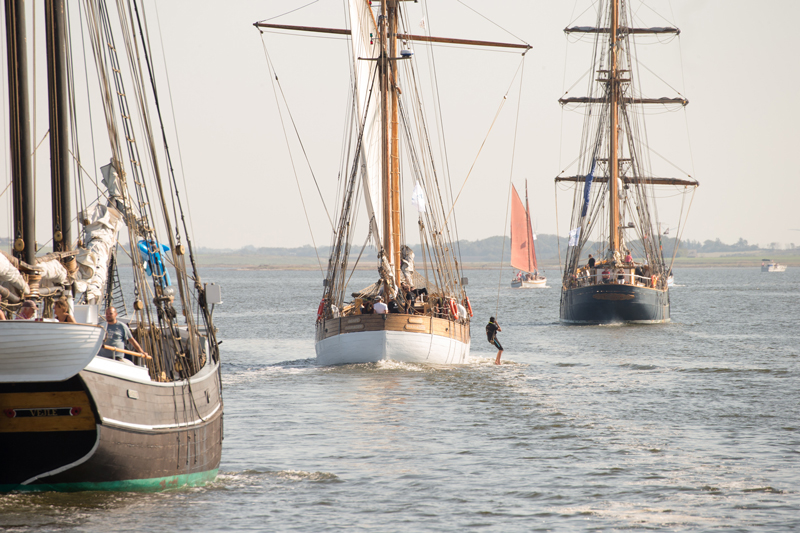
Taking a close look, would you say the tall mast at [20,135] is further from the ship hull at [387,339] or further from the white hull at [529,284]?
the white hull at [529,284]

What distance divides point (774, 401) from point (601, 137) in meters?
38.6

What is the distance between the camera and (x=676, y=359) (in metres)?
37.7

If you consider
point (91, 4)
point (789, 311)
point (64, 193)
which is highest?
point (91, 4)

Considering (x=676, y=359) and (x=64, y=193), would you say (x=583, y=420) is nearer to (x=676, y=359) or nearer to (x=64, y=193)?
(x=64, y=193)

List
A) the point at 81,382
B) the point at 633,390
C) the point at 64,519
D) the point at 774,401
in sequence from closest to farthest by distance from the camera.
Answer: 1. the point at 81,382
2. the point at 64,519
3. the point at 774,401
4. the point at 633,390

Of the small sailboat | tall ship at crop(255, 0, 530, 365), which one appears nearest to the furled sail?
tall ship at crop(255, 0, 530, 365)

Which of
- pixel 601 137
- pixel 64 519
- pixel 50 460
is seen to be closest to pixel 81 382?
pixel 50 460

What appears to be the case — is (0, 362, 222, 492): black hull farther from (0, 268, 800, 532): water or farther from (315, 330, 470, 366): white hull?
(315, 330, 470, 366): white hull

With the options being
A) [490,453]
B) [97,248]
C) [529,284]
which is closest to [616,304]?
[490,453]

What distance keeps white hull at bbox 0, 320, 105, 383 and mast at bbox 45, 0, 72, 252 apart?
577 centimetres

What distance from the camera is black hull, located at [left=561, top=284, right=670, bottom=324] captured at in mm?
54562

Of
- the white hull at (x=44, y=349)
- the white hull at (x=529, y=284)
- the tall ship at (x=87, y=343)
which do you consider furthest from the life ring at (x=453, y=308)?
the white hull at (x=529, y=284)

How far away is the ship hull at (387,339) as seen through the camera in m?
30.6

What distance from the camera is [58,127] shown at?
16672mm
